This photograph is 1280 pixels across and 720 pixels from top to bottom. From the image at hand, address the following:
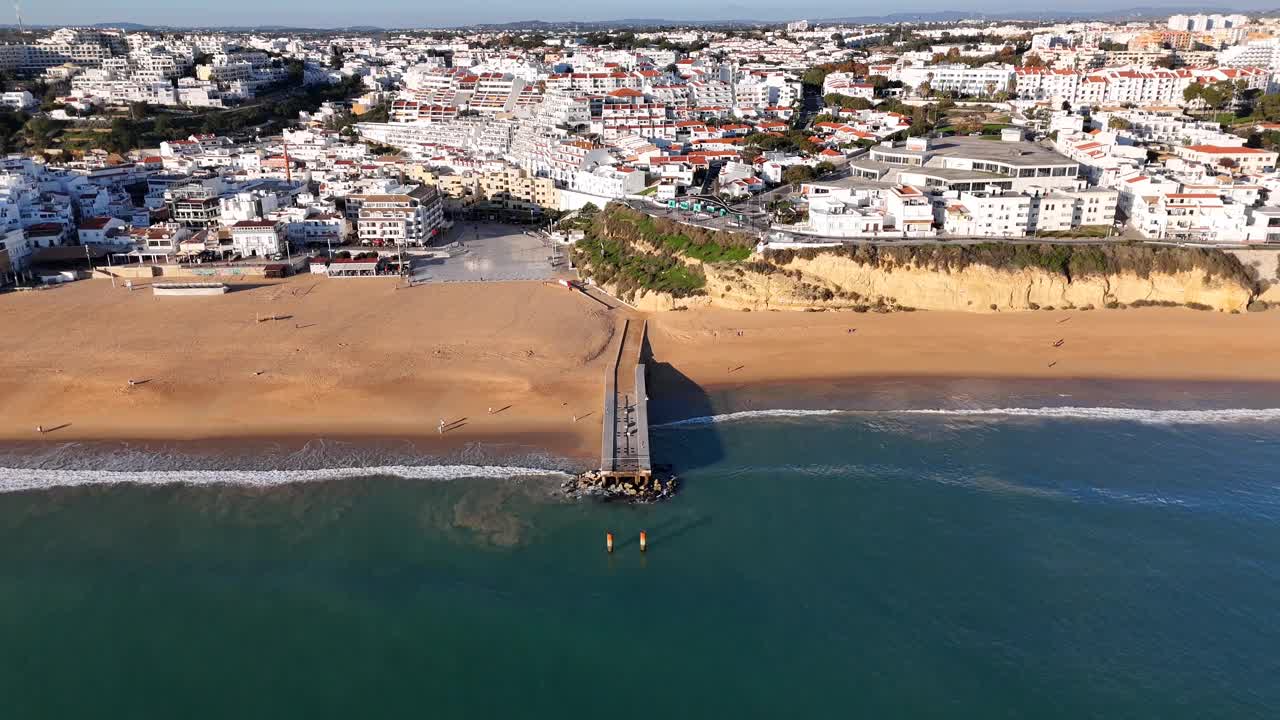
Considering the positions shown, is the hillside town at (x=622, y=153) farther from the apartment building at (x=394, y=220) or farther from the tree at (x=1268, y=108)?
the tree at (x=1268, y=108)

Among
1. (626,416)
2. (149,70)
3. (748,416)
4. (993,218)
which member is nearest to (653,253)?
(748,416)

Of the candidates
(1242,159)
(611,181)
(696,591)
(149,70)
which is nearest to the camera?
(696,591)

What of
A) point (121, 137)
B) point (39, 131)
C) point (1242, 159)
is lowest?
point (1242, 159)

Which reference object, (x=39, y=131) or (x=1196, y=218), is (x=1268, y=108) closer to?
(x=1196, y=218)

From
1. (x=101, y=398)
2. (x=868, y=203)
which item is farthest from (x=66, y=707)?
(x=868, y=203)

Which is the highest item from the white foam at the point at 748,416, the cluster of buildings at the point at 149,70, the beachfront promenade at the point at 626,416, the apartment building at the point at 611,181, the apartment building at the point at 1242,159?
the cluster of buildings at the point at 149,70

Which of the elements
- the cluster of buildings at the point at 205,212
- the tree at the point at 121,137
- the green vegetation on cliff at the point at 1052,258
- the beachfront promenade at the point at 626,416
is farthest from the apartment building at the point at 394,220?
the tree at the point at 121,137
